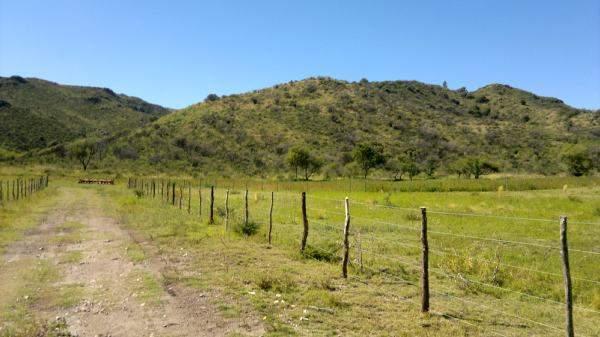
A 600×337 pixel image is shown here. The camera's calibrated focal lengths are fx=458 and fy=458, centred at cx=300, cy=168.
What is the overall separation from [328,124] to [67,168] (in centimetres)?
5041

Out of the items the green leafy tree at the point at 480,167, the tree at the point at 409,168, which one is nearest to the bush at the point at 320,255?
the tree at the point at 409,168

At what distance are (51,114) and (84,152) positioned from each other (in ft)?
143

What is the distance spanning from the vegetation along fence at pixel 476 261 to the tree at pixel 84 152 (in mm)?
69410

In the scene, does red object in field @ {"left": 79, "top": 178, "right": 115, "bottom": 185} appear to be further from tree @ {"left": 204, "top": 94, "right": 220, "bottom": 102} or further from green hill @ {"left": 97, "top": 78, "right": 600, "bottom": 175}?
tree @ {"left": 204, "top": 94, "right": 220, "bottom": 102}

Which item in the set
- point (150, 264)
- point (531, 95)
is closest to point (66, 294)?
point (150, 264)

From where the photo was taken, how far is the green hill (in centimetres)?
8144

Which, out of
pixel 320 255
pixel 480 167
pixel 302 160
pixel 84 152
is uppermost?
pixel 84 152

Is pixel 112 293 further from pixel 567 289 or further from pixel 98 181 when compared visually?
pixel 98 181

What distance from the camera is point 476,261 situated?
13.0 m

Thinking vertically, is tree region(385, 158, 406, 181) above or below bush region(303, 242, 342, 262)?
above

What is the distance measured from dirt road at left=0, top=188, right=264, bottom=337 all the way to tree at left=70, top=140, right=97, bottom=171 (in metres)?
72.7

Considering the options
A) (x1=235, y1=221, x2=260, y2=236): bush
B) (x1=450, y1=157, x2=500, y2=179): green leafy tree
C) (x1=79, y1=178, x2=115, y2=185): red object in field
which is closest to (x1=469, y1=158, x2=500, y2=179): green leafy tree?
(x1=450, y1=157, x2=500, y2=179): green leafy tree

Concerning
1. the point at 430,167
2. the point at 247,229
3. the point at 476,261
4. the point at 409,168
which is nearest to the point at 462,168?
the point at 430,167

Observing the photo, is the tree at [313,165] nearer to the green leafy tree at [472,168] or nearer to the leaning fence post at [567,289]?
the green leafy tree at [472,168]
